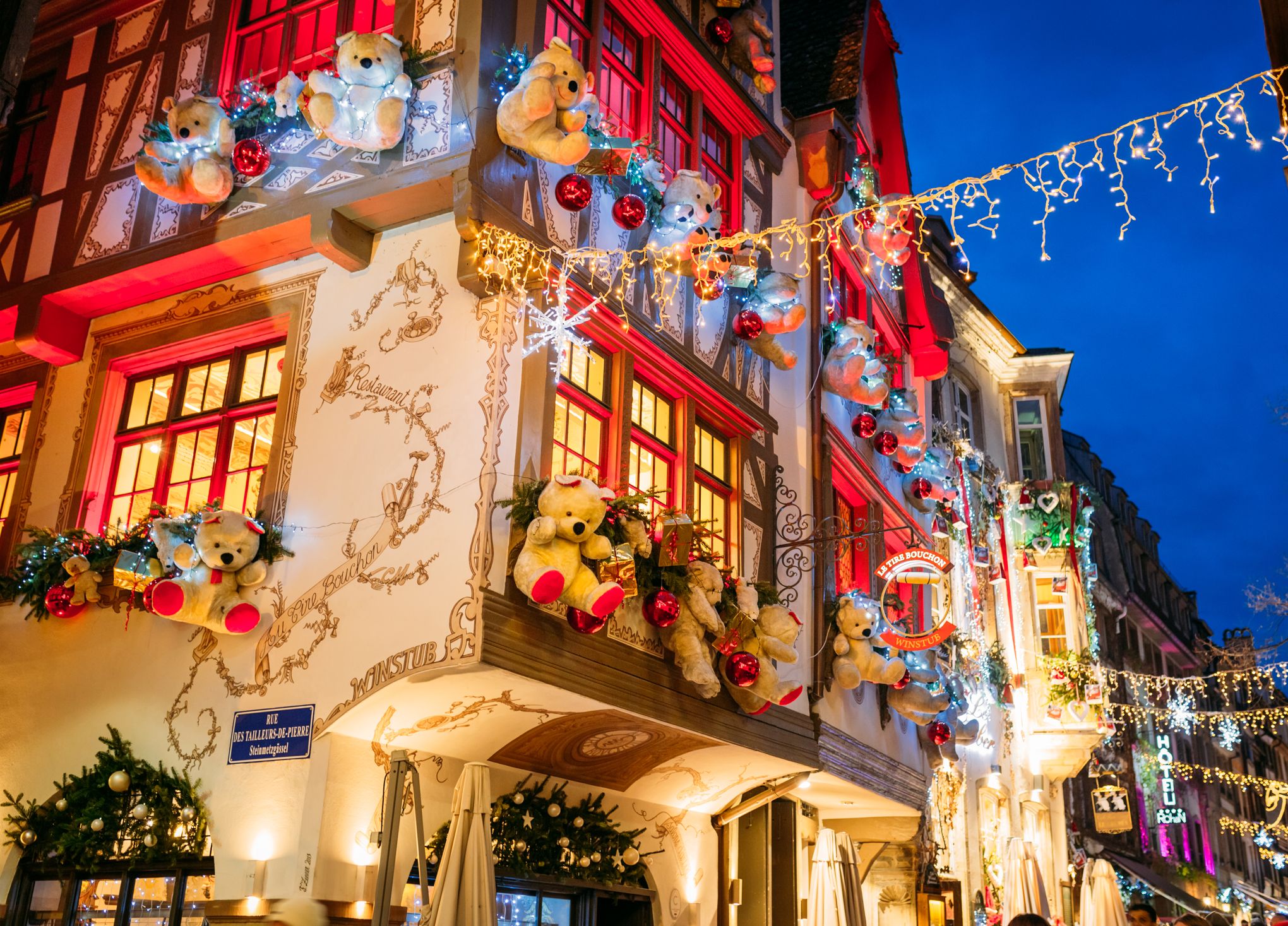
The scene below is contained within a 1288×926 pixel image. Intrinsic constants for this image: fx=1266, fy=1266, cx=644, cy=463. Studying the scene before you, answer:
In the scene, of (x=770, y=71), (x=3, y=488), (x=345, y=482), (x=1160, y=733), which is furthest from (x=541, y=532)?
(x=1160, y=733)

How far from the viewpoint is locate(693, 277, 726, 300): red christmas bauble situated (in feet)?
36.8

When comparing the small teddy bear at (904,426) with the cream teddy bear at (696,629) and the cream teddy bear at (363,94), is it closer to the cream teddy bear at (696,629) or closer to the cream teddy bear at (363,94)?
the cream teddy bear at (696,629)

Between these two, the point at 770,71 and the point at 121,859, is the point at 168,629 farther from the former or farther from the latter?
the point at 770,71

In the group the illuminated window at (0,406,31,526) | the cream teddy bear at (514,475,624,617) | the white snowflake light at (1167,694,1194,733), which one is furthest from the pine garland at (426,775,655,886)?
the white snowflake light at (1167,694,1194,733)

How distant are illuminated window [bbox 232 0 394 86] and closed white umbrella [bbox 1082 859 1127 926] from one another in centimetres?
1294

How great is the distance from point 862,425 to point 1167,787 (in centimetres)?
2455

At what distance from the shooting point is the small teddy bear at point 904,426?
607 inches

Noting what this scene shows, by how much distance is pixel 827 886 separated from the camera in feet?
41.7

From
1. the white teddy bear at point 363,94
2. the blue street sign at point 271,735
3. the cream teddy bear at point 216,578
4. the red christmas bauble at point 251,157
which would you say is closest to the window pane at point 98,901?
the blue street sign at point 271,735

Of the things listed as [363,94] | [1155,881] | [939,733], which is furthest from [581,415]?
[1155,881]

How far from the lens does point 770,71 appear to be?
45.9ft

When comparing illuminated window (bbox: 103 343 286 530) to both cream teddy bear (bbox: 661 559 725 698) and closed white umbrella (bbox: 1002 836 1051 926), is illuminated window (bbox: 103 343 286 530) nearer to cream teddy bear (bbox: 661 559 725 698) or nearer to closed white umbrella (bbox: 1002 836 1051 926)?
cream teddy bear (bbox: 661 559 725 698)

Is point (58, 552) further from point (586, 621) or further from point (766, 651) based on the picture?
point (766, 651)

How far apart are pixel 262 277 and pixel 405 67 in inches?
84.5
